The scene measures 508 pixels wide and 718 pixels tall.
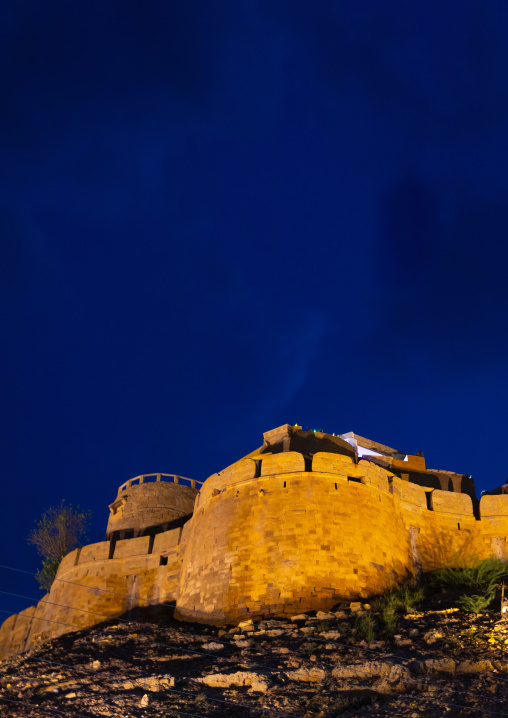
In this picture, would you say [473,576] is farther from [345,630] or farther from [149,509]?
[149,509]

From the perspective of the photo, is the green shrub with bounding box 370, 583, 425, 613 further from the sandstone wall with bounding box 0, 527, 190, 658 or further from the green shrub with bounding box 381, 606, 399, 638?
the sandstone wall with bounding box 0, 527, 190, 658

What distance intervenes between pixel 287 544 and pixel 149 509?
430 inches

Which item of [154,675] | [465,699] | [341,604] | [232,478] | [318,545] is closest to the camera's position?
[465,699]

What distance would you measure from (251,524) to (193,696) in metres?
6.93

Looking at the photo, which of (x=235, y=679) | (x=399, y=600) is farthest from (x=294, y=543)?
(x=235, y=679)

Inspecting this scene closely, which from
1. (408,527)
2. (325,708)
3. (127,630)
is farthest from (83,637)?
(408,527)

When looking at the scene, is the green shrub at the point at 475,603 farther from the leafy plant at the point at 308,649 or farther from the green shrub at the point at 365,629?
the leafy plant at the point at 308,649

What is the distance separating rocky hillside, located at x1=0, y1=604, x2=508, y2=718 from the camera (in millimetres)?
10922

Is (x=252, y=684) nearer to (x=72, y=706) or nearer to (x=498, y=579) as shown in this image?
(x=72, y=706)

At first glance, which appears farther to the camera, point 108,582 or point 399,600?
point 108,582

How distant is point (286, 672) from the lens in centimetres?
1243

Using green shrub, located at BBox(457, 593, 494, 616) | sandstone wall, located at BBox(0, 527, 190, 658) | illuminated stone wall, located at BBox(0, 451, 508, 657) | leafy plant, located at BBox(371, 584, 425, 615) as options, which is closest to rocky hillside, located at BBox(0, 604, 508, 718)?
green shrub, located at BBox(457, 593, 494, 616)

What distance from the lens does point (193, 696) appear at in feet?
38.8

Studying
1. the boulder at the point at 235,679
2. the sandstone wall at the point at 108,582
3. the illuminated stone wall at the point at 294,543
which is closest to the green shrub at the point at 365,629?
the illuminated stone wall at the point at 294,543
